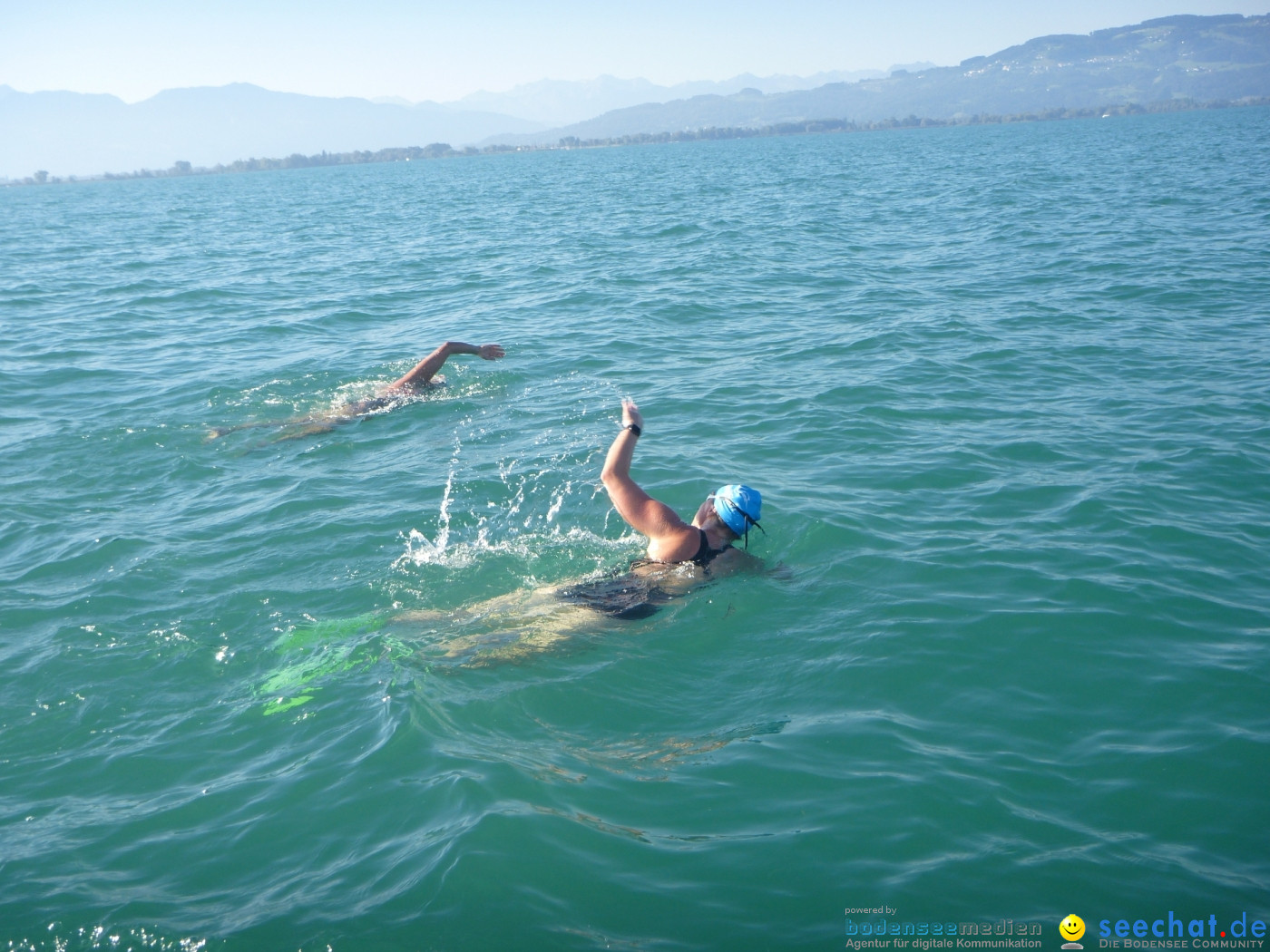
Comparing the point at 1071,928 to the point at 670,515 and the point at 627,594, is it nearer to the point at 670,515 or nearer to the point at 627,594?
the point at 670,515

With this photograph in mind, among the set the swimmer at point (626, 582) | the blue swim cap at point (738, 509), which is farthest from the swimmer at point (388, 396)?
the blue swim cap at point (738, 509)

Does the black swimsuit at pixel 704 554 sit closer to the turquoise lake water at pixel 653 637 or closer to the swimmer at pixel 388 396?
the turquoise lake water at pixel 653 637

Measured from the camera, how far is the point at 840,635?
22.5 feet

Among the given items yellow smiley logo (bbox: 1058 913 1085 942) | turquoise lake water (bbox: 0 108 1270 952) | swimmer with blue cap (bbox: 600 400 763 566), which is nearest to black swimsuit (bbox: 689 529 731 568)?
swimmer with blue cap (bbox: 600 400 763 566)

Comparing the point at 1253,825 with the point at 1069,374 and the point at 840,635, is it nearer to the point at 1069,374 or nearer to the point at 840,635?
the point at 840,635

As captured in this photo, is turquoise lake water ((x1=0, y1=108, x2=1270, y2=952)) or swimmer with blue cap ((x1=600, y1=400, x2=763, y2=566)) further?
swimmer with blue cap ((x1=600, y1=400, x2=763, y2=566))

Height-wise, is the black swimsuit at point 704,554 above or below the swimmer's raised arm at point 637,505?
below

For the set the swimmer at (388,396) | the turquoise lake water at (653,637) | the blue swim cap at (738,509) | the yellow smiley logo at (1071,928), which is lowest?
the yellow smiley logo at (1071,928)

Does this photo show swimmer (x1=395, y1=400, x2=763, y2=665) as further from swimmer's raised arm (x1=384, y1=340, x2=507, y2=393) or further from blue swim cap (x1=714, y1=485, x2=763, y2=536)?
swimmer's raised arm (x1=384, y1=340, x2=507, y2=393)

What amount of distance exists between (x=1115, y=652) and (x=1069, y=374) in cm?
731

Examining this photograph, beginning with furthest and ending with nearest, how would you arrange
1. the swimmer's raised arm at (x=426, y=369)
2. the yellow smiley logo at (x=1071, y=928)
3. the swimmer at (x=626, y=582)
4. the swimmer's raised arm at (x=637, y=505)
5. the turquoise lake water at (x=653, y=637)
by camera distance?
the swimmer's raised arm at (x=426, y=369), the swimmer at (x=626, y=582), the swimmer's raised arm at (x=637, y=505), the turquoise lake water at (x=653, y=637), the yellow smiley logo at (x=1071, y=928)

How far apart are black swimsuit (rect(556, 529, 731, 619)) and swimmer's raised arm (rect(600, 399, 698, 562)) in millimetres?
153

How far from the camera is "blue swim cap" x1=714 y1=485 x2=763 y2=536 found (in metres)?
7.18

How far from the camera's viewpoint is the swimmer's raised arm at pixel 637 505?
649cm
